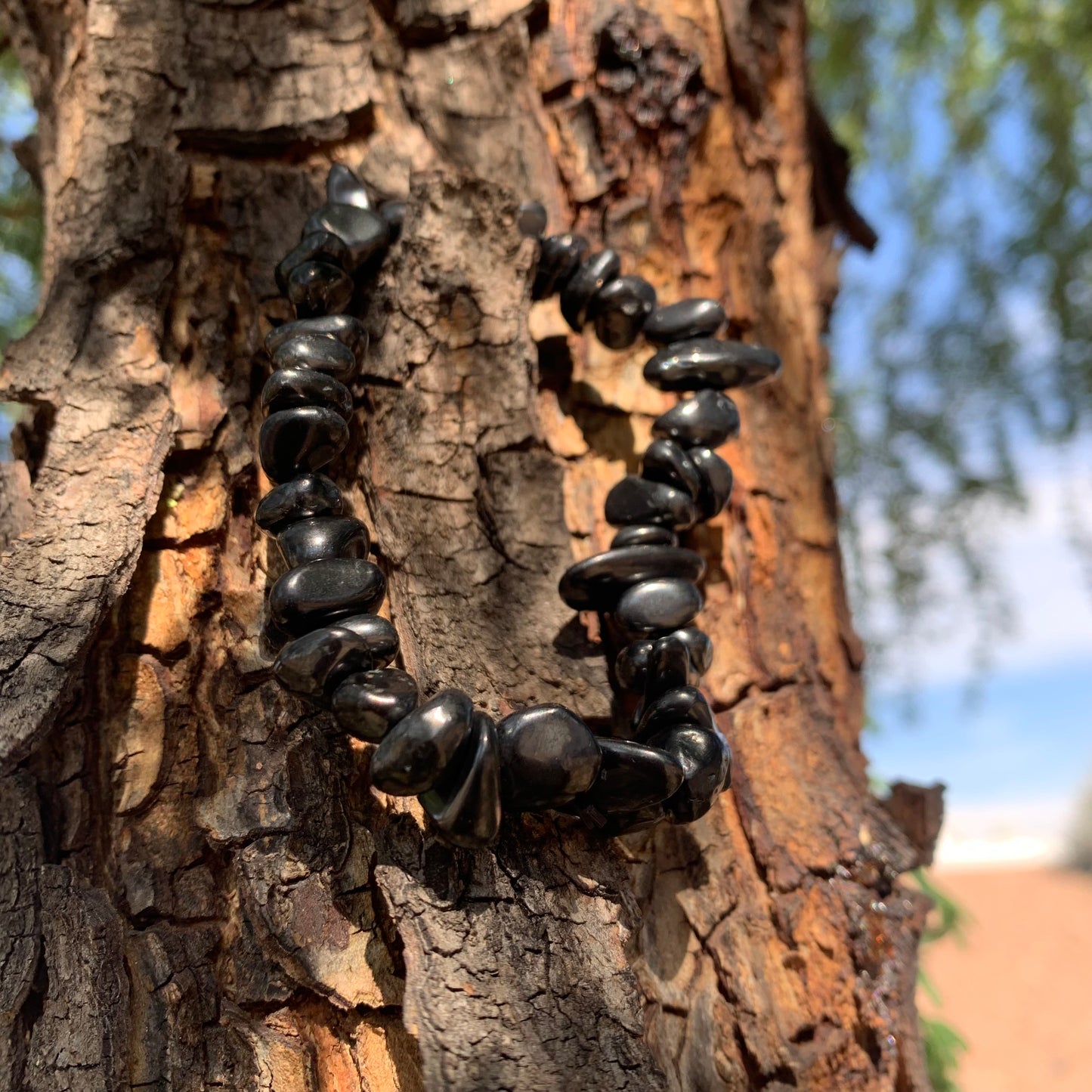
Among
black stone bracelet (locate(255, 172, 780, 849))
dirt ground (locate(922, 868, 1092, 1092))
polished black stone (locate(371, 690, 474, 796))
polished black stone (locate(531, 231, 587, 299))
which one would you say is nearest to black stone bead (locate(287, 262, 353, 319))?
black stone bracelet (locate(255, 172, 780, 849))

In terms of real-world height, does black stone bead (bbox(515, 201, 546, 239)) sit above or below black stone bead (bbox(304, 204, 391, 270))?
above

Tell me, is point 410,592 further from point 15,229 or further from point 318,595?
point 15,229

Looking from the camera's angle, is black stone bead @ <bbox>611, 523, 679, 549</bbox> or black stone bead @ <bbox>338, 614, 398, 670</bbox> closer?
black stone bead @ <bbox>338, 614, 398, 670</bbox>

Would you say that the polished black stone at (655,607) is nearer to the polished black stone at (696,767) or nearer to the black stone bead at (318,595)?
the polished black stone at (696,767)

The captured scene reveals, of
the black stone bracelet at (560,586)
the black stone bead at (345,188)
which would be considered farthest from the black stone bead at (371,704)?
the black stone bead at (345,188)

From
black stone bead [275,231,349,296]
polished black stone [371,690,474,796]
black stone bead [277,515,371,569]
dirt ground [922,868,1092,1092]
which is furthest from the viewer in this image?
dirt ground [922,868,1092,1092]

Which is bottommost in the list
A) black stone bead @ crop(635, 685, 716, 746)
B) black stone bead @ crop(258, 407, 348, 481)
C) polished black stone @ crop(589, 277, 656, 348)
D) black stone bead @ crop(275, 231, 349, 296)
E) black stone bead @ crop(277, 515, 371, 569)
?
black stone bead @ crop(635, 685, 716, 746)

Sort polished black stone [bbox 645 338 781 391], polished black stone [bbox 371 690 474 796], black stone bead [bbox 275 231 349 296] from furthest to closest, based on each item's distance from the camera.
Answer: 1. polished black stone [bbox 645 338 781 391]
2. black stone bead [bbox 275 231 349 296]
3. polished black stone [bbox 371 690 474 796]

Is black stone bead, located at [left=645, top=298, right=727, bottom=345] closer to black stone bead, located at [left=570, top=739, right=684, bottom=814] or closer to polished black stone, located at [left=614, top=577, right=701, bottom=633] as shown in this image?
polished black stone, located at [left=614, top=577, right=701, bottom=633]
